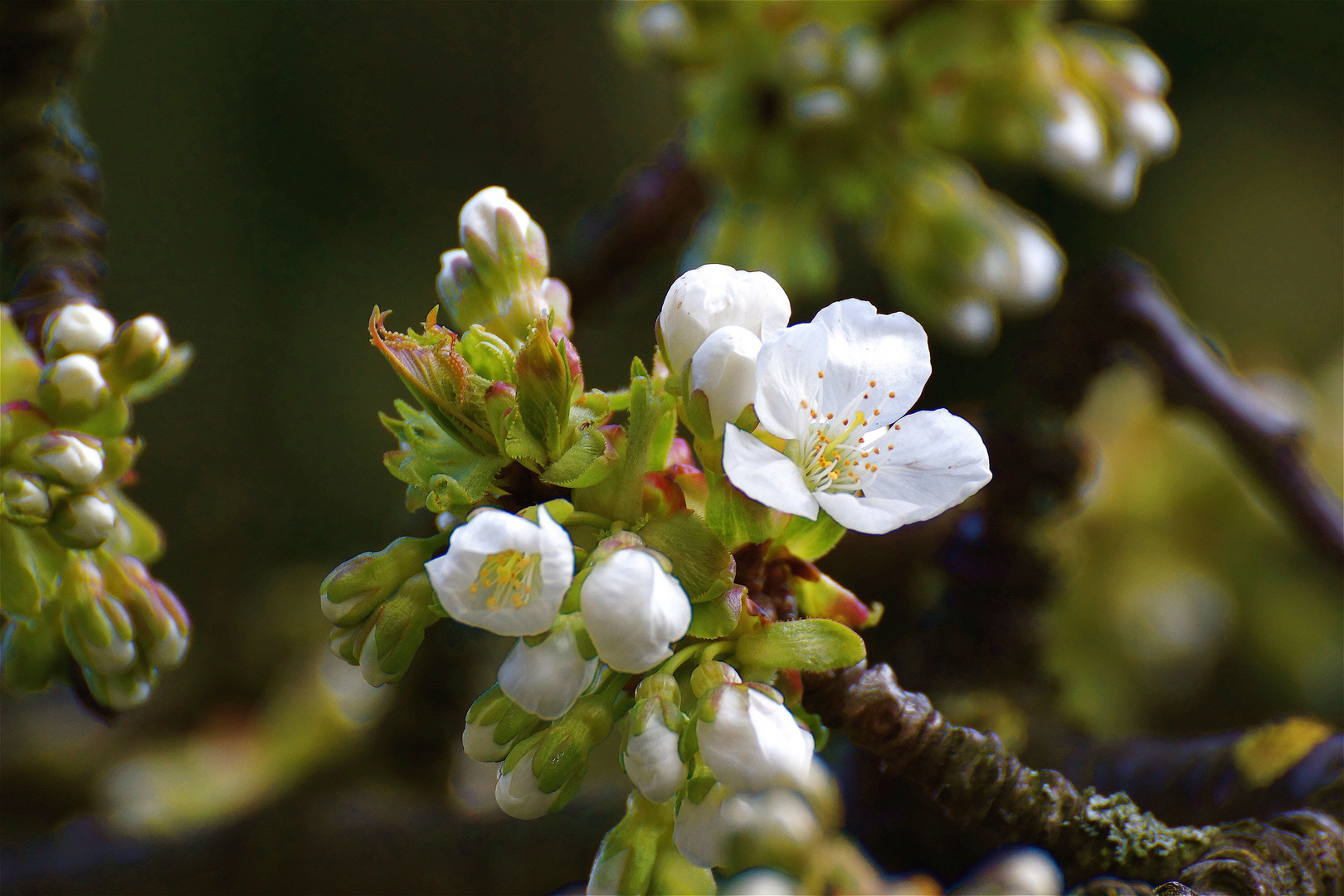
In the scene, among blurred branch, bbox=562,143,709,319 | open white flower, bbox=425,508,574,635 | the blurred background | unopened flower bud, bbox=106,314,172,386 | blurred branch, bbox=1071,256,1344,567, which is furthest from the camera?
the blurred background

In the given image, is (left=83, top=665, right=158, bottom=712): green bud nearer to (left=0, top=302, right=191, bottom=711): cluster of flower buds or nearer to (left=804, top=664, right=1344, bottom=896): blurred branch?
(left=0, top=302, right=191, bottom=711): cluster of flower buds

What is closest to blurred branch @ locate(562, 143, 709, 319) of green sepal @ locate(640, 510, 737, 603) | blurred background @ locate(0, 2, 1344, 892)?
blurred background @ locate(0, 2, 1344, 892)

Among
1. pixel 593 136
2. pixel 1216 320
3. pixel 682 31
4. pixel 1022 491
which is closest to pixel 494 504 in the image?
pixel 1022 491

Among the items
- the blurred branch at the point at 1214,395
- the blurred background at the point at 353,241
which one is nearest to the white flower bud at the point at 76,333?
the blurred branch at the point at 1214,395

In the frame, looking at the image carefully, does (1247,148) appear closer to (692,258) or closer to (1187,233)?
(1187,233)

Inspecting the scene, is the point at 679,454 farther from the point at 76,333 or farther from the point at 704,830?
the point at 76,333

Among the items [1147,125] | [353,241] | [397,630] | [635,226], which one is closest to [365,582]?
[397,630]
